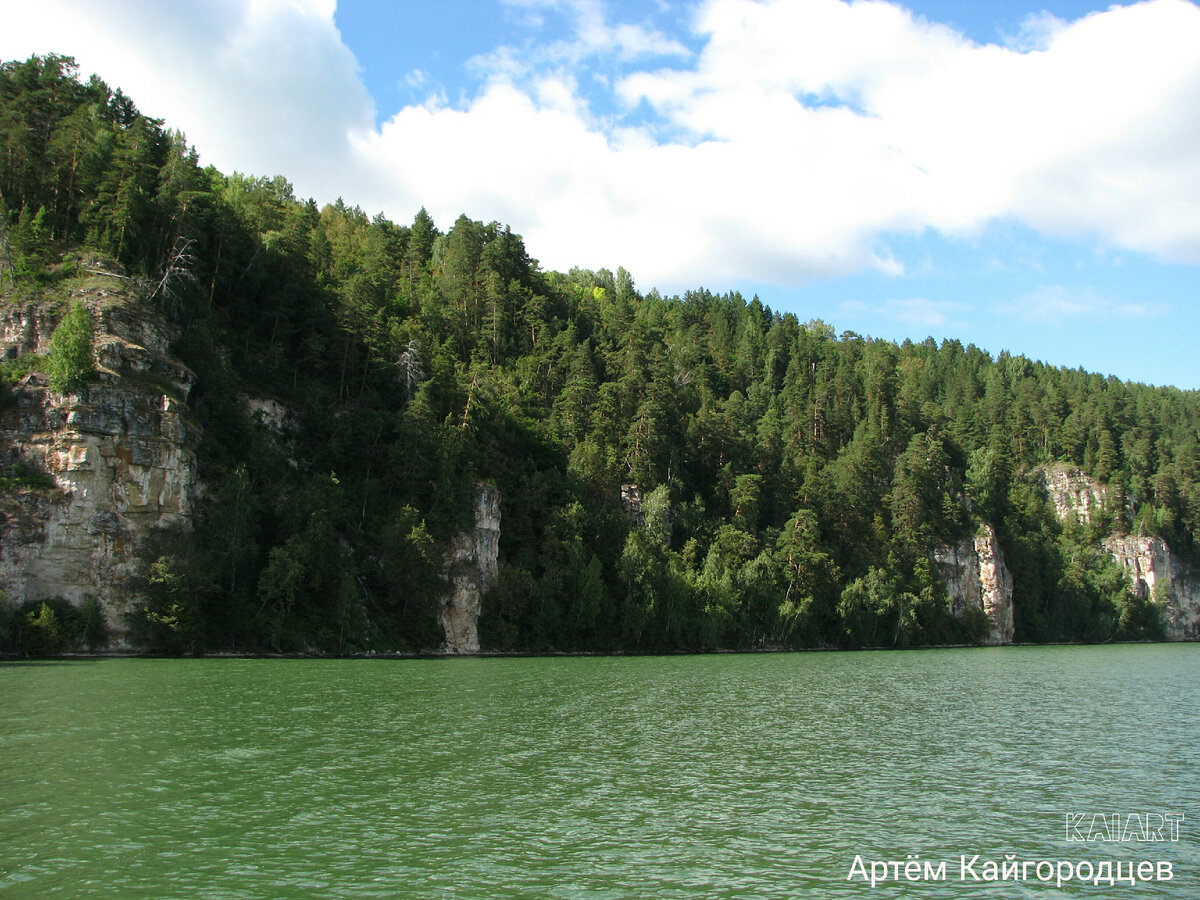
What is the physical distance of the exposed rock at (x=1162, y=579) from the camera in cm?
14775

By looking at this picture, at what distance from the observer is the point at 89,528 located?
60.1 meters

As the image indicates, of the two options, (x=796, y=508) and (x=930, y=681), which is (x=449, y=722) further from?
(x=796, y=508)

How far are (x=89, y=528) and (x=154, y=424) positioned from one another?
9.04 m

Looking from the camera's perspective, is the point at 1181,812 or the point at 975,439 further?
the point at 975,439

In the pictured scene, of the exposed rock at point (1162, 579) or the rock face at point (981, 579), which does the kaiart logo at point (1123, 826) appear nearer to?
the rock face at point (981, 579)

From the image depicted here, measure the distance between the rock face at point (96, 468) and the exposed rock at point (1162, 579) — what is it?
496 ft

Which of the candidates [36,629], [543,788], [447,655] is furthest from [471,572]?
[543,788]

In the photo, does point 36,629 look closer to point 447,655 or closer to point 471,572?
point 447,655

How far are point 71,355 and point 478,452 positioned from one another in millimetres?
36786

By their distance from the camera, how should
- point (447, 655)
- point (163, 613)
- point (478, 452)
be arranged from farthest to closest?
point (478, 452)
point (447, 655)
point (163, 613)

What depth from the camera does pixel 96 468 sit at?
61.5m

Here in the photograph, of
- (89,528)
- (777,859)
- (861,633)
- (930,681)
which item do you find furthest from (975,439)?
(777,859)

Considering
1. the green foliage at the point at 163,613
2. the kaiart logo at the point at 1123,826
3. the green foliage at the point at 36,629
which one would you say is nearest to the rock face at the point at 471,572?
the green foliage at the point at 163,613

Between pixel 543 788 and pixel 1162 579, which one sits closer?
pixel 543 788
